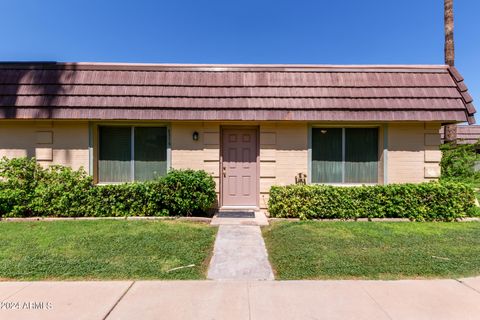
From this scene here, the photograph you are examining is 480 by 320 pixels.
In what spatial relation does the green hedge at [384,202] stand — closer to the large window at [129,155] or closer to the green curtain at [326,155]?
the green curtain at [326,155]

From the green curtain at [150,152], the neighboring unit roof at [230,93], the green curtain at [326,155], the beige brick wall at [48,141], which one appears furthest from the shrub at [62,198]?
the green curtain at [326,155]

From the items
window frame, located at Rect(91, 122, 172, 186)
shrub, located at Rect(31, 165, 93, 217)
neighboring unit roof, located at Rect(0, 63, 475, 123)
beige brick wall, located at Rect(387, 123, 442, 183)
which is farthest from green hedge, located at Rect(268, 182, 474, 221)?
shrub, located at Rect(31, 165, 93, 217)

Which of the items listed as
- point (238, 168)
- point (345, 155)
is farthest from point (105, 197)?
point (345, 155)

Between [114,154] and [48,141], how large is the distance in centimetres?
171

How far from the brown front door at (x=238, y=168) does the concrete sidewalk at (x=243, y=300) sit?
13.4ft

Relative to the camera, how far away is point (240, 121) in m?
7.10

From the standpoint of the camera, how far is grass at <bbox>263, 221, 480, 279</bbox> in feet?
12.2

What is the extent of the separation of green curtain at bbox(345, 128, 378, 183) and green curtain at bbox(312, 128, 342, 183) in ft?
0.75

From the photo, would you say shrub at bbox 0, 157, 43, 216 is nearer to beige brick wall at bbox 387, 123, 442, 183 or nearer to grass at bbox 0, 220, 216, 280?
grass at bbox 0, 220, 216, 280

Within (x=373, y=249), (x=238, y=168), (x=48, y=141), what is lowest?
(x=373, y=249)

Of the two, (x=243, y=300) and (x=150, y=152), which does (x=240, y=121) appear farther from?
(x=243, y=300)

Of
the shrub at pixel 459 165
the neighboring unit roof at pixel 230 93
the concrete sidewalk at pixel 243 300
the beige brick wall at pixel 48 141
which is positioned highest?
the neighboring unit roof at pixel 230 93

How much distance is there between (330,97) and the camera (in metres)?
6.97

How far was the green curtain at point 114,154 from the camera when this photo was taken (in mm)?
7262
